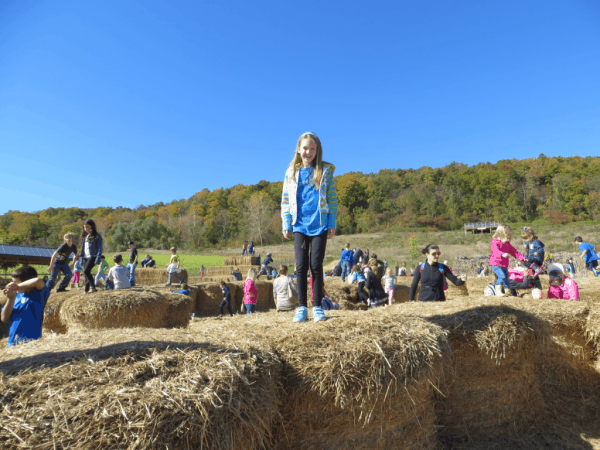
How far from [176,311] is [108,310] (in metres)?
2.28

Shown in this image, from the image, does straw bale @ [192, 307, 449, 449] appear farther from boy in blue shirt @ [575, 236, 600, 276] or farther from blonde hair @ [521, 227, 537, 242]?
boy in blue shirt @ [575, 236, 600, 276]

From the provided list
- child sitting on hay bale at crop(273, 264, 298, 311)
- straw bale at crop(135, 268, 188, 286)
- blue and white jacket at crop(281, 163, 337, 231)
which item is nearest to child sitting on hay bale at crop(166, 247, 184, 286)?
straw bale at crop(135, 268, 188, 286)

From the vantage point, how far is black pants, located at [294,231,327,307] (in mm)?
3787

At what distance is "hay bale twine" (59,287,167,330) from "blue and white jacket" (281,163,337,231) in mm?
4986

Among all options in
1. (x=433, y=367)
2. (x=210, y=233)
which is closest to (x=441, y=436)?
(x=433, y=367)

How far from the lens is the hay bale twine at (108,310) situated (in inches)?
267

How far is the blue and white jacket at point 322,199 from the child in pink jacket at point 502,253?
4.59 meters

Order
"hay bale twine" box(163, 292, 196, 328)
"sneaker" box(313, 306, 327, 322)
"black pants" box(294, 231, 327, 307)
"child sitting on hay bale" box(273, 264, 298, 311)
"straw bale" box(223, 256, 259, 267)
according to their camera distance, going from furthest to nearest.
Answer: "straw bale" box(223, 256, 259, 267) < "hay bale twine" box(163, 292, 196, 328) < "child sitting on hay bale" box(273, 264, 298, 311) < "black pants" box(294, 231, 327, 307) < "sneaker" box(313, 306, 327, 322)

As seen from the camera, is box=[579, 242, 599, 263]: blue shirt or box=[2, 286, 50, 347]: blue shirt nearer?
box=[2, 286, 50, 347]: blue shirt

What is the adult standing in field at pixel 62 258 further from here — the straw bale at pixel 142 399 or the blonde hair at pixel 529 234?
the blonde hair at pixel 529 234

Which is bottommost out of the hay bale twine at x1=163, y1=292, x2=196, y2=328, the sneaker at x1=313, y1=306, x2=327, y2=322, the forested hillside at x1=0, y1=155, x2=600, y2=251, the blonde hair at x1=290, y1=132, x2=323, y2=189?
the hay bale twine at x1=163, y1=292, x2=196, y2=328

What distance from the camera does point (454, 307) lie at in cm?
452

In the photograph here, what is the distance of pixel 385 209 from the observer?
96188 millimetres

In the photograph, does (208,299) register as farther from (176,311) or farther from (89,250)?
(89,250)
